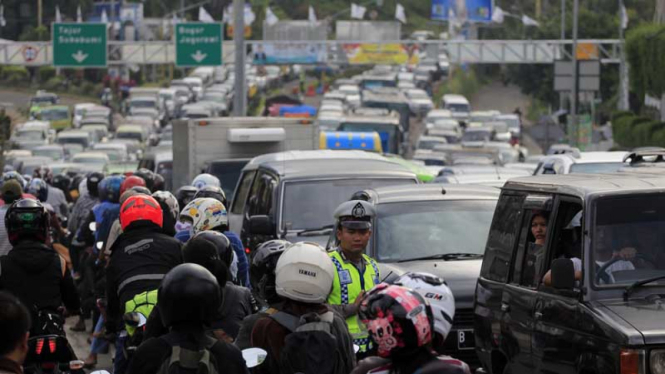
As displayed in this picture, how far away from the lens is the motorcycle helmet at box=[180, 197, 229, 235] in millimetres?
9375

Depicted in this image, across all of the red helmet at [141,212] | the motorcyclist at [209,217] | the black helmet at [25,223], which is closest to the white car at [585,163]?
the motorcyclist at [209,217]

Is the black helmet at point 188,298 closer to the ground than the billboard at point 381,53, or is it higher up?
closer to the ground

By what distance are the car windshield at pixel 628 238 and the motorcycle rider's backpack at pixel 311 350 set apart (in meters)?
1.96

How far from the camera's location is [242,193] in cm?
1719

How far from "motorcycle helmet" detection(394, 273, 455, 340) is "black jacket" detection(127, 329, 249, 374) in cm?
85

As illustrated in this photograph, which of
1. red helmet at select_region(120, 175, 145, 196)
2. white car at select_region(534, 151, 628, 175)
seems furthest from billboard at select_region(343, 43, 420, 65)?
red helmet at select_region(120, 175, 145, 196)

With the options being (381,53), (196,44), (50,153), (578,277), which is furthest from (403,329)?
(381,53)

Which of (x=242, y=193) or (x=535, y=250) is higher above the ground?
(x=535, y=250)

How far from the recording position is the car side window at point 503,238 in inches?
334

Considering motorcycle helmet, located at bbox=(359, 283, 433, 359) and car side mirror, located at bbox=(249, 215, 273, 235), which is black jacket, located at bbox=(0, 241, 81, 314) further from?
motorcycle helmet, located at bbox=(359, 283, 433, 359)

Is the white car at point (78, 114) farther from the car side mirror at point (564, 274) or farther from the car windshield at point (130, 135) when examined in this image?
the car side mirror at point (564, 274)

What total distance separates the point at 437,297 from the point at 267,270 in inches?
88.8

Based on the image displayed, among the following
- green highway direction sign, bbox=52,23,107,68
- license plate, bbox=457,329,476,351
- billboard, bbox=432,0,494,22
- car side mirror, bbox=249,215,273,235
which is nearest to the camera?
license plate, bbox=457,329,476,351

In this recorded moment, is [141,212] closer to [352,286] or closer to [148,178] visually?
[352,286]
